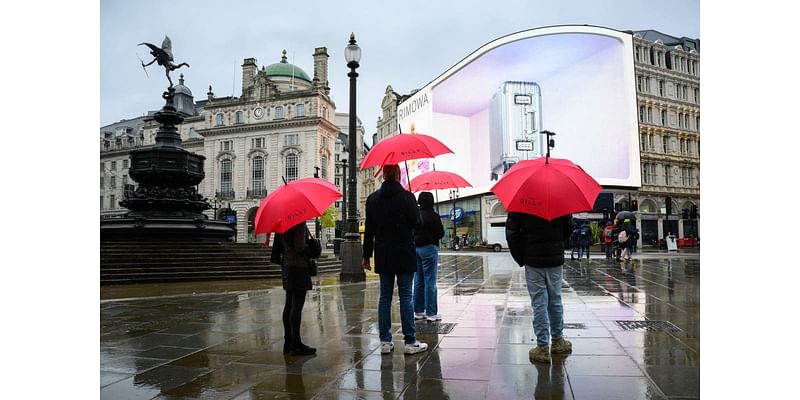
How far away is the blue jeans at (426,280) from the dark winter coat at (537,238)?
176 centimetres

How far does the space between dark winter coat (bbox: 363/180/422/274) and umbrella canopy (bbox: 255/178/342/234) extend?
45 centimetres

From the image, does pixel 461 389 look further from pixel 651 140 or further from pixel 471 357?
pixel 651 140

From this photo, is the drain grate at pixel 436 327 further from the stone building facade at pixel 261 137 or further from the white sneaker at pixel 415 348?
the stone building facade at pixel 261 137

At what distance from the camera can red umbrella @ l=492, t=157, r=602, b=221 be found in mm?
4684

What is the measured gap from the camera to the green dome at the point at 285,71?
80188 mm

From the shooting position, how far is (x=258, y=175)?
74.1m

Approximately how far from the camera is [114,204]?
8006cm

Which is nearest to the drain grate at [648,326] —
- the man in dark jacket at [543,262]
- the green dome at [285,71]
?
the man in dark jacket at [543,262]

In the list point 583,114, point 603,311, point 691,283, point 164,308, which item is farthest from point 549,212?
point 583,114

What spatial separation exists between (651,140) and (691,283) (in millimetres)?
50213

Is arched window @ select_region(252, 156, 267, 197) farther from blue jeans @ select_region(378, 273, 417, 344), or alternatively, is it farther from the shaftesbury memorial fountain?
blue jeans @ select_region(378, 273, 417, 344)

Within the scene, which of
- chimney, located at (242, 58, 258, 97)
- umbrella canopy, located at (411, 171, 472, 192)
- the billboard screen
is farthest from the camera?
chimney, located at (242, 58, 258, 97)

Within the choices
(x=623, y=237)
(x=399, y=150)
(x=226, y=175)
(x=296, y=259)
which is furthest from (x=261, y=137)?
(x=296, y=259)

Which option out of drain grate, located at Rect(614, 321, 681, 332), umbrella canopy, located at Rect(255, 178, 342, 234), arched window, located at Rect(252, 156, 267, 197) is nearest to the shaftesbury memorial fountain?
umbrella canopy, located at Rect(255, 178, 342, 234)
